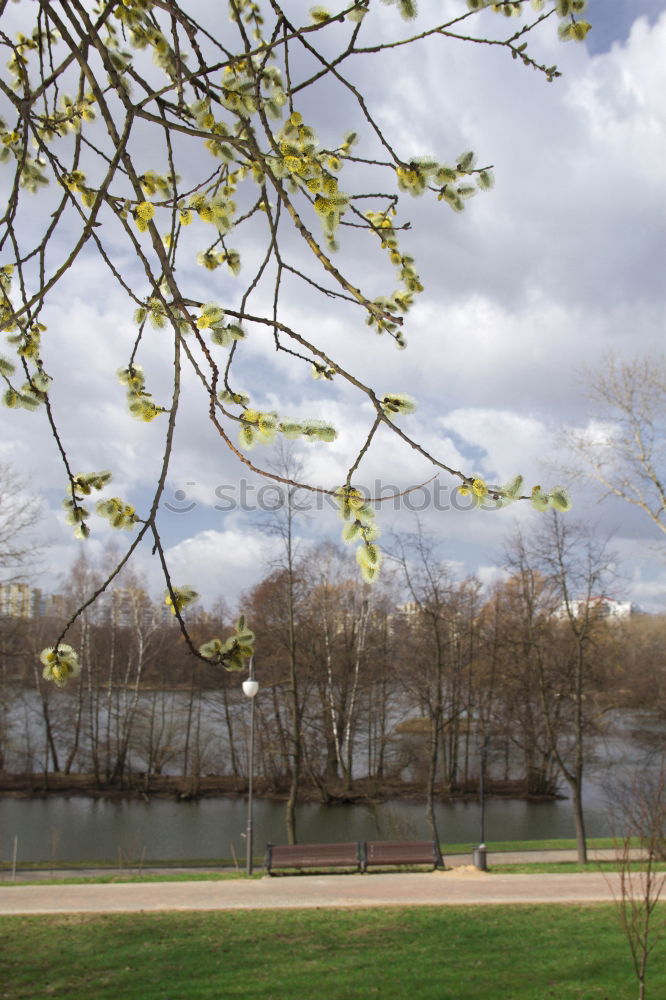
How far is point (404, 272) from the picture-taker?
1.78 metres

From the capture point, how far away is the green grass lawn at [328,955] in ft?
15.6

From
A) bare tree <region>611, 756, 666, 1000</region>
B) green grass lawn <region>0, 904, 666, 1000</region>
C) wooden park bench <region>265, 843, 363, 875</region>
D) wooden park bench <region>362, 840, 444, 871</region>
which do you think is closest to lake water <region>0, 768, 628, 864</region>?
wooden park bench <region>265, 843, 363, 875</region>

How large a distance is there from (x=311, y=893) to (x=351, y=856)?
1835 millimetres

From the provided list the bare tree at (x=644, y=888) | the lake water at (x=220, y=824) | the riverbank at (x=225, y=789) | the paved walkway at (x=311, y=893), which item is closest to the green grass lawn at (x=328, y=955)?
the bare tree at (x=644, y=888)

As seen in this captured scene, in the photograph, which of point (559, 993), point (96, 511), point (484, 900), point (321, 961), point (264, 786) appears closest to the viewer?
point (96, 511)

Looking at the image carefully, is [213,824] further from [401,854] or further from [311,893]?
[311,893]

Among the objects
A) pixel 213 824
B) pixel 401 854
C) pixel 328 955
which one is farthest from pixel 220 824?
pixel 328 955

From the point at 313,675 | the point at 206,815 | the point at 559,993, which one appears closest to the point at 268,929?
the point at 559,993

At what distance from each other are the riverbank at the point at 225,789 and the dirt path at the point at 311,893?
9655 millimetres

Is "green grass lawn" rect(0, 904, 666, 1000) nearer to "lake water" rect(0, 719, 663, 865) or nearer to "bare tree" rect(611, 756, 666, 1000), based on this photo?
"bare tree" rect(611, 756, 666, 1000)

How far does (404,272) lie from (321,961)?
5240 mm

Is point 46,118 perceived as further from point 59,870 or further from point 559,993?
point 59,870

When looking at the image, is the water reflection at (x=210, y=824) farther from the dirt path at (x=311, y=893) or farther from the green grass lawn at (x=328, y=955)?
the green grass lawn at (x=328, y=955)

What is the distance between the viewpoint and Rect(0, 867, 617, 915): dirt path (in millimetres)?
7434
